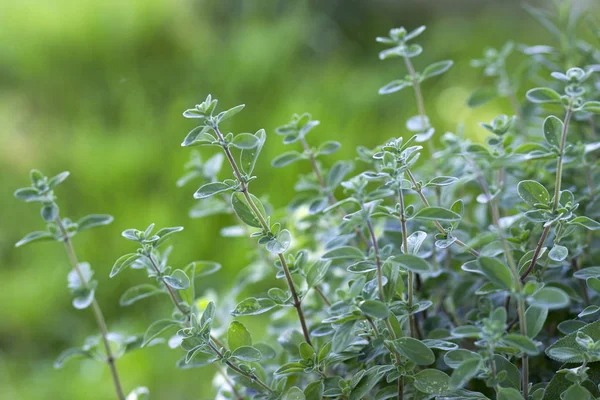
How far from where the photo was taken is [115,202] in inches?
58.5

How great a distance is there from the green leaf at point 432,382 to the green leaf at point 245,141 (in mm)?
226

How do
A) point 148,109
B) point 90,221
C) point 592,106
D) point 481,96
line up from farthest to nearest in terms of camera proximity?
point 148,109
point 481,96
point 90,221
point 592,106

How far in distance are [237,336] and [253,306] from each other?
0.12 feet

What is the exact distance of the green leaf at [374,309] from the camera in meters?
0.43

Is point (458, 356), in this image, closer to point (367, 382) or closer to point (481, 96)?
point (367, 382)

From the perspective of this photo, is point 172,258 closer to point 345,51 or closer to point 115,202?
point 115,202

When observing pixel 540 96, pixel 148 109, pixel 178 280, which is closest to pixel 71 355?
pixel 178 280

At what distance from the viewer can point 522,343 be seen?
41 centimetres

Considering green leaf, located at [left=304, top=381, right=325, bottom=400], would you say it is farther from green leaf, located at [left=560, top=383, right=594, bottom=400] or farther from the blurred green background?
the blurred green background

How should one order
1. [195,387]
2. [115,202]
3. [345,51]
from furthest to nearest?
[345,51] → [115,202] → [195,387]

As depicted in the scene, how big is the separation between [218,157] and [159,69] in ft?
3.84

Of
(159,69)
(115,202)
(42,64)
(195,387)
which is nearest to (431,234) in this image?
(195,387)

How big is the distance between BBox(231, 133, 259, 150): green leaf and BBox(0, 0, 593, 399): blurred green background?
25.4 inches

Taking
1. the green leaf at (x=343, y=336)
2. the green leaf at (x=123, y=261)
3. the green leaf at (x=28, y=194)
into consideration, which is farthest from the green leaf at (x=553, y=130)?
the green leaf at (x=28, y=194)
